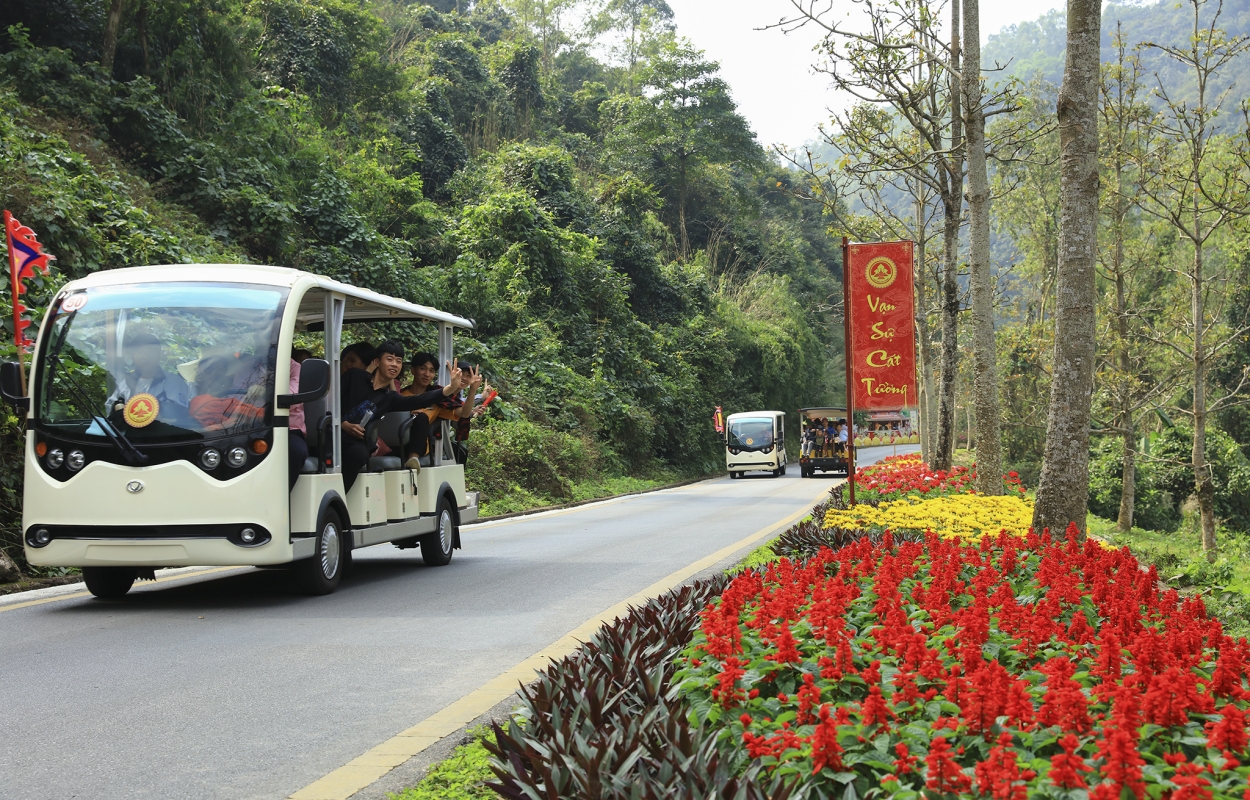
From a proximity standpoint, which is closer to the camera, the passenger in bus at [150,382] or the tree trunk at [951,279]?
the passenger in bus at [150,382]

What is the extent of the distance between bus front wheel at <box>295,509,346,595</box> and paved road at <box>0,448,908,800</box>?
0.14 metres

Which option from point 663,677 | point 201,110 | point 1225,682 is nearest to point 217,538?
point 663,677

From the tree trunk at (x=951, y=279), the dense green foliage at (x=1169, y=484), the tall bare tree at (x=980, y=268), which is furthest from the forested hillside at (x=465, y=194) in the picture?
the dense green foliage at (x=1169, y=484)

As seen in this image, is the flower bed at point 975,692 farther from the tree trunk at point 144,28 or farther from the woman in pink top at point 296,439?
the tree trunk at point 144,28

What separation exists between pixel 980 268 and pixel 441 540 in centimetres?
725

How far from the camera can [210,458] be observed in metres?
8.45

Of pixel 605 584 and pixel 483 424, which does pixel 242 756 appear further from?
pixel 483 424

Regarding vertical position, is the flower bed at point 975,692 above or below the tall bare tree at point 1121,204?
below

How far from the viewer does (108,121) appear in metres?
23.2

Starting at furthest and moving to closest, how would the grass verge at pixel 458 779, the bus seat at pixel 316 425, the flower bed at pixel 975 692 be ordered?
1. the bus seat at pixel 316 425
2. the grass verge at pixel 458 779
3. the flower bed at pixel 975 692

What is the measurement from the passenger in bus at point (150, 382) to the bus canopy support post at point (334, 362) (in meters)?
1.29

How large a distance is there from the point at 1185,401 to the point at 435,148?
1081 inches

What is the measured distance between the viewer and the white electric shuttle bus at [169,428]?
27.4 ft

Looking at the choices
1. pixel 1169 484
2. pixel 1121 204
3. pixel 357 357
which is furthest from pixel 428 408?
pixel 1169 484
